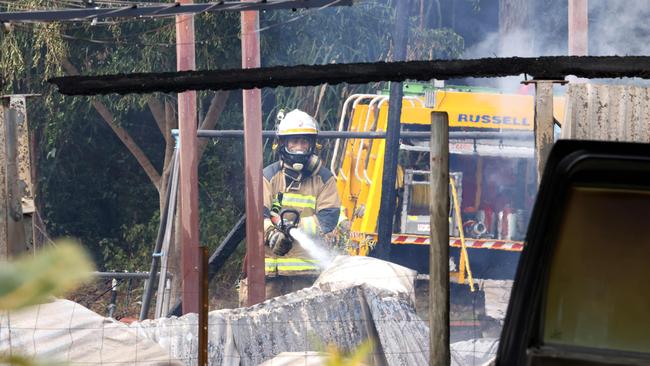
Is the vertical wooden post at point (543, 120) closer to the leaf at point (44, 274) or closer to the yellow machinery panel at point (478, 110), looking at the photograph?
the leaf at point (44, 274)

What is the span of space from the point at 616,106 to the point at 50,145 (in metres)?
17.2

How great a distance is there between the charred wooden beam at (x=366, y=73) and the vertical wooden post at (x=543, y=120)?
8 centimetres

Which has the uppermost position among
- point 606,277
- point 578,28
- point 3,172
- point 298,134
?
point 578,28

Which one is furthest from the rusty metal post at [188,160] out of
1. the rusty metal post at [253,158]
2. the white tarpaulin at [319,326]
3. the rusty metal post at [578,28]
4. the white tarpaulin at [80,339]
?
the white tarpaulin at [80,339]

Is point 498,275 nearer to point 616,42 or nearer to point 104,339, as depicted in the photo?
point 616,42

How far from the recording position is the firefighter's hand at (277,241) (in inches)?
602

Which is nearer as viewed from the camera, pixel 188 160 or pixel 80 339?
pixel 80 339

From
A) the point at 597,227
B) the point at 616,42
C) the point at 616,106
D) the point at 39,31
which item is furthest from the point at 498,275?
the point at 597,227

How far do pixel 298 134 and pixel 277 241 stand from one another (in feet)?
5.25

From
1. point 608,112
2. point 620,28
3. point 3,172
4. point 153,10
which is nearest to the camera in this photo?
point 3,172

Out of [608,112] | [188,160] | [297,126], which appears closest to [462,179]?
[297,126]

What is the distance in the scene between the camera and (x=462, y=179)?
15430mm

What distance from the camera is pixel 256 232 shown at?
14.9 meters

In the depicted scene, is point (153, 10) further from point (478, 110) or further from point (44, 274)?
point (44, 274)
